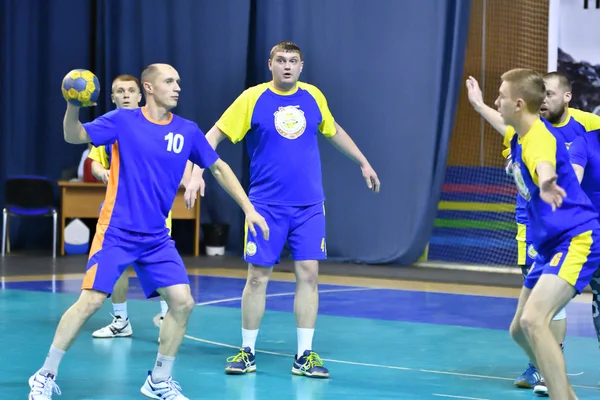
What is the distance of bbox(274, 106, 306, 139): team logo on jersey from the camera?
634 cm

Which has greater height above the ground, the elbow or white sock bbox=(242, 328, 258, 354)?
the elbow

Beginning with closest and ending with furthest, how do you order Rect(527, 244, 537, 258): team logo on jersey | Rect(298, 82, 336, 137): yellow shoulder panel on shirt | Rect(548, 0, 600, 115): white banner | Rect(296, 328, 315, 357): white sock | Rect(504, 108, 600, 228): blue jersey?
Rect(504, 108, 600, 228): blue jersey → Rect(527, 244, 537, 258): team logo on jersey → Rect(296, 328, 315, 357): white sock → Rect(298, 82, 336, 137): yellow shoulder panel on shirt → Rect(548, 0, 600, 115): white banner

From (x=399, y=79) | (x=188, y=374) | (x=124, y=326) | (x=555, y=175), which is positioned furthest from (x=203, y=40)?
(x=555, y=175)

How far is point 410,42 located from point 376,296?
4027mm

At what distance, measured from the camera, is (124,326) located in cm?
741

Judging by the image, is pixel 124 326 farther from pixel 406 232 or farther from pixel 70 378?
pixel 406 232

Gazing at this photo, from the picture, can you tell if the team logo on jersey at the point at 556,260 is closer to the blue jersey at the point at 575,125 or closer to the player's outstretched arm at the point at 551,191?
the player's outstretched arm at the point at 551,191

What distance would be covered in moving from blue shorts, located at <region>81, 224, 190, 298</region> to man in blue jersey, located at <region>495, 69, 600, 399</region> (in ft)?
6.31

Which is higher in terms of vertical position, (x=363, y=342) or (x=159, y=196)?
(x=159, y=196)

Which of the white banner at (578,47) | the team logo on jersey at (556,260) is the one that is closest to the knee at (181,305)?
the team logo on jersey at (556,260)

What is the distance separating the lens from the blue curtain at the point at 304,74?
1251 centimetres

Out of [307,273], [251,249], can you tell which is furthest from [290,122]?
[307,273]

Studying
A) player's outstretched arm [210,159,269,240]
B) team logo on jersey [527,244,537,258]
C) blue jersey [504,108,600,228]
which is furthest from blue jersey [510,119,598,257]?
player's outstretched arm [210,159,269,240]

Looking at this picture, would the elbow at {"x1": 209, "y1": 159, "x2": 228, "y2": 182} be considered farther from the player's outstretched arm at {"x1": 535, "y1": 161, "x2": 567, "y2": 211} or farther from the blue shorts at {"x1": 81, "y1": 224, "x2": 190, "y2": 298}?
the player's outstretched arm at {"x1": 535, "y1": 161, "x2": 567, "y2": 211}
